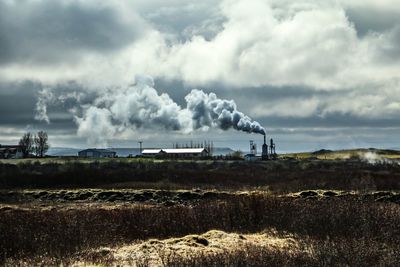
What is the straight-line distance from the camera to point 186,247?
45.2 ft

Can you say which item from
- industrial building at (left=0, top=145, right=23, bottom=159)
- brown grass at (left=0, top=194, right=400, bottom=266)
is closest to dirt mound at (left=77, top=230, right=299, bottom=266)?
brown grass at (left=0, top=194, right=400, bottom=266)

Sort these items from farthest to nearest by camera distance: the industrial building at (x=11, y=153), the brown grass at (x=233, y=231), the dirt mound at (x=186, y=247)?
the industrial building at (x=11, y=153) → the dirt mound at (x=186, y=247) → the brown grass at (x=233, y=231)

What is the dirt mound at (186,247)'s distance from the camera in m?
12.4

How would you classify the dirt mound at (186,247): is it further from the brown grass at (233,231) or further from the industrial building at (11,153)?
the industrial building at (11,153)

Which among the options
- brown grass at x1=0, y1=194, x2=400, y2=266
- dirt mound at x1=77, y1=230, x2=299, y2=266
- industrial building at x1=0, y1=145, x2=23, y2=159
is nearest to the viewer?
brown grass at x1=0, y1=194, x2=400, y2=266

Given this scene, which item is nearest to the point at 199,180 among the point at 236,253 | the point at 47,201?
the point at 47,201

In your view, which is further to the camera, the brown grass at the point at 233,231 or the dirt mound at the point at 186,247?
the dirt mound at the point at 186,247

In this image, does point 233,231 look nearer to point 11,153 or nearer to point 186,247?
point 186,247

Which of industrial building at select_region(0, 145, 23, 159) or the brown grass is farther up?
industrial building at select_region(0, 145, 23, 159)

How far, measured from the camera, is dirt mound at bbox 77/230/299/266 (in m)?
12.4

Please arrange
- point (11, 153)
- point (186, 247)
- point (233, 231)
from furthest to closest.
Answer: point (11, 153), point (233, 231), point (186, 247)

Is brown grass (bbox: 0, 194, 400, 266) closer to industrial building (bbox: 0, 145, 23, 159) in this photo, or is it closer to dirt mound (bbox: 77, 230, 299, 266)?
dirt mound (bbox: 77, 230, 299, 266)

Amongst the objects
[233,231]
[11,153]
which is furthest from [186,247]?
[11,153]

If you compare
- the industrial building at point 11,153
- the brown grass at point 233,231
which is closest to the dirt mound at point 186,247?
the brown grass at point 233,231
